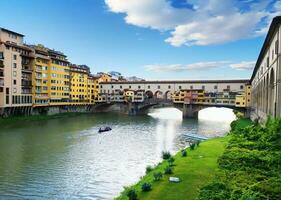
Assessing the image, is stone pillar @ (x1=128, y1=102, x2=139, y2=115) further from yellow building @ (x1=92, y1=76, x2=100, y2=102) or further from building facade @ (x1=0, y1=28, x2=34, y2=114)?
building facade @ (x1=0, y1=28, x2=34, y2=114)

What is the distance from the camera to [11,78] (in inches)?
2165

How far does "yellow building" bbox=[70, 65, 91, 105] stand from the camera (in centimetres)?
7988

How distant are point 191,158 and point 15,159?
15.5 meters

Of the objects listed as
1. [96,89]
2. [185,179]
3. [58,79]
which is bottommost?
[185,179]

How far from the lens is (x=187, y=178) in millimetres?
15367

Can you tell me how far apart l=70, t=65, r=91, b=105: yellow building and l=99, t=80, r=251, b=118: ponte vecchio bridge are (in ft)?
24.5

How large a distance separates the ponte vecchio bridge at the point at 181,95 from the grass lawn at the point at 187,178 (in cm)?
5124

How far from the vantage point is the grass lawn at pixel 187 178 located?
12.9 metres

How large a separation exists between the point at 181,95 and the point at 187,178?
6311 cm

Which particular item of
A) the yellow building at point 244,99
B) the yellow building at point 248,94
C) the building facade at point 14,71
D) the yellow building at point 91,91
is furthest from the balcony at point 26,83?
the yellow building at point 248,94

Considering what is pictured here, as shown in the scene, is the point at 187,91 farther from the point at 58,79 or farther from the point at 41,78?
the point at 41,78

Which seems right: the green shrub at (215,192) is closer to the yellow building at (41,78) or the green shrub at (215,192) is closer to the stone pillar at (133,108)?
the yellow building at (41,78)

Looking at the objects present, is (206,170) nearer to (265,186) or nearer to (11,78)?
(265,186)

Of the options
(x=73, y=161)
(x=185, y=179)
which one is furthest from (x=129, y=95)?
(x=185, y=179)
